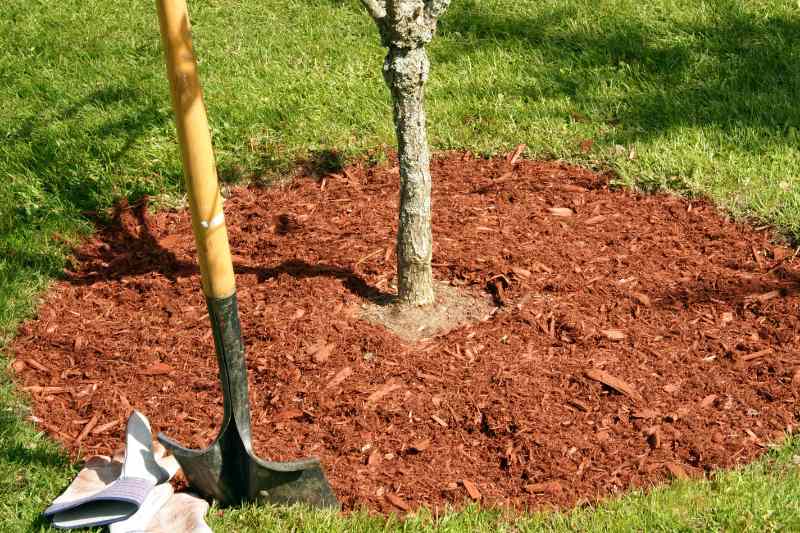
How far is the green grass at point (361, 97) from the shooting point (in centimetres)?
532

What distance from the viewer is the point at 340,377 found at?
401 centimetres

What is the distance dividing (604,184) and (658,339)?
135 cm

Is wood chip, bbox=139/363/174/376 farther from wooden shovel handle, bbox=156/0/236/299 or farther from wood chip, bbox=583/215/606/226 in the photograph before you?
wood chip, bbox=583/215/606/226

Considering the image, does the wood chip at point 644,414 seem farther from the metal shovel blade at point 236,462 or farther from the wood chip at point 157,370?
the wood chip at point 157,370

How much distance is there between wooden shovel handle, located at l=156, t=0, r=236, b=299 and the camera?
115 inches

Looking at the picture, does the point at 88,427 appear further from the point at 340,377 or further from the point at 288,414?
the point at 340,377

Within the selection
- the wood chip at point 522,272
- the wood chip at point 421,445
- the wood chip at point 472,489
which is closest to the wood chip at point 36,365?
the wood chip at point 421,445

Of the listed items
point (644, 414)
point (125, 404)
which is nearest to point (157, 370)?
point (125, 404)

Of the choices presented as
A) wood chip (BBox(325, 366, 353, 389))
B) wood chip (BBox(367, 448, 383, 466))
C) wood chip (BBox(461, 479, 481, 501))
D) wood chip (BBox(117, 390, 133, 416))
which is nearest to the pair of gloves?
wood chip (BBox(117, 390, 133, 416))

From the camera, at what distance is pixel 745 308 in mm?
4348

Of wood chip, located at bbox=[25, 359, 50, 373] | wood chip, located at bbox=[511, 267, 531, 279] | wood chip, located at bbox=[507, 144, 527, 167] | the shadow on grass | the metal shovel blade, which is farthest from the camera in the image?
the shadow on grass

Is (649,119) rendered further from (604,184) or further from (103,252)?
(103,252)

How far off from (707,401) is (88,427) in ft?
7.63

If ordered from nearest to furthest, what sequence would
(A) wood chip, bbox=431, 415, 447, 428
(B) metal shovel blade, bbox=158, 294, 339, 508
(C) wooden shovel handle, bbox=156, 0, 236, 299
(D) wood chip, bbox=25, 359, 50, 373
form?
1. (C) wooden shovel handle, bbox=156, 0, 236, 299
2. (B) metal shovel blade, bbox=158, 294, 339, 508
3. (A) wood chip, bbox=431, 415, 447, 428
4. (D) wood chip, bbox=25, 359, 50, 373
